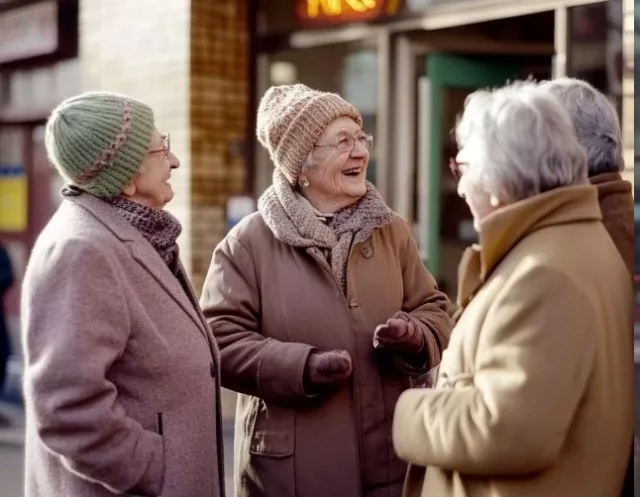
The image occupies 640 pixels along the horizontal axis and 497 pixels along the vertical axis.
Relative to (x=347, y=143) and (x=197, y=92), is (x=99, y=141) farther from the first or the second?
(x=197, y=92)

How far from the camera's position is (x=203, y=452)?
9.55ft

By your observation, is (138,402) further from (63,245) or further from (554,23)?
(554,23)

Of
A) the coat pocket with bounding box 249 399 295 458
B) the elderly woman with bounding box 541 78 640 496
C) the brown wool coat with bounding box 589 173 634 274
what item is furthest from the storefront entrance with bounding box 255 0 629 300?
the brown wool coat with bounding box 589 173 634 274

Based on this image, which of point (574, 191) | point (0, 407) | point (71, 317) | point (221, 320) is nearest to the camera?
point (574, 191)

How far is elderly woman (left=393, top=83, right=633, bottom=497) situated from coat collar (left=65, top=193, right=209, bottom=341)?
787mm

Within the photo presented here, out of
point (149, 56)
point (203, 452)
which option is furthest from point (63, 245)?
point (149, 56)

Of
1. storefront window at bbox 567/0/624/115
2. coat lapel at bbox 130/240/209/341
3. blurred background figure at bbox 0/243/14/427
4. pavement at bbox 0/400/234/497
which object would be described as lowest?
pavement at bbox 0/400/234/497

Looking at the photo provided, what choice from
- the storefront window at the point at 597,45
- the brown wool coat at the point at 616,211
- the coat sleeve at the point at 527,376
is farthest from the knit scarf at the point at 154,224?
the storefront window at the point at 597,45

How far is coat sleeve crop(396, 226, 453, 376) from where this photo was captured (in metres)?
3.28

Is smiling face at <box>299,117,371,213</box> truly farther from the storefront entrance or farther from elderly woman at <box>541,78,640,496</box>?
the storefront entrance

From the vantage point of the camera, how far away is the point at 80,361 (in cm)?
256

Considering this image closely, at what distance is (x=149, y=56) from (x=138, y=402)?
5.19m

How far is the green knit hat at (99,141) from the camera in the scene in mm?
2789

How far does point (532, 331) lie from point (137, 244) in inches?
44.8
